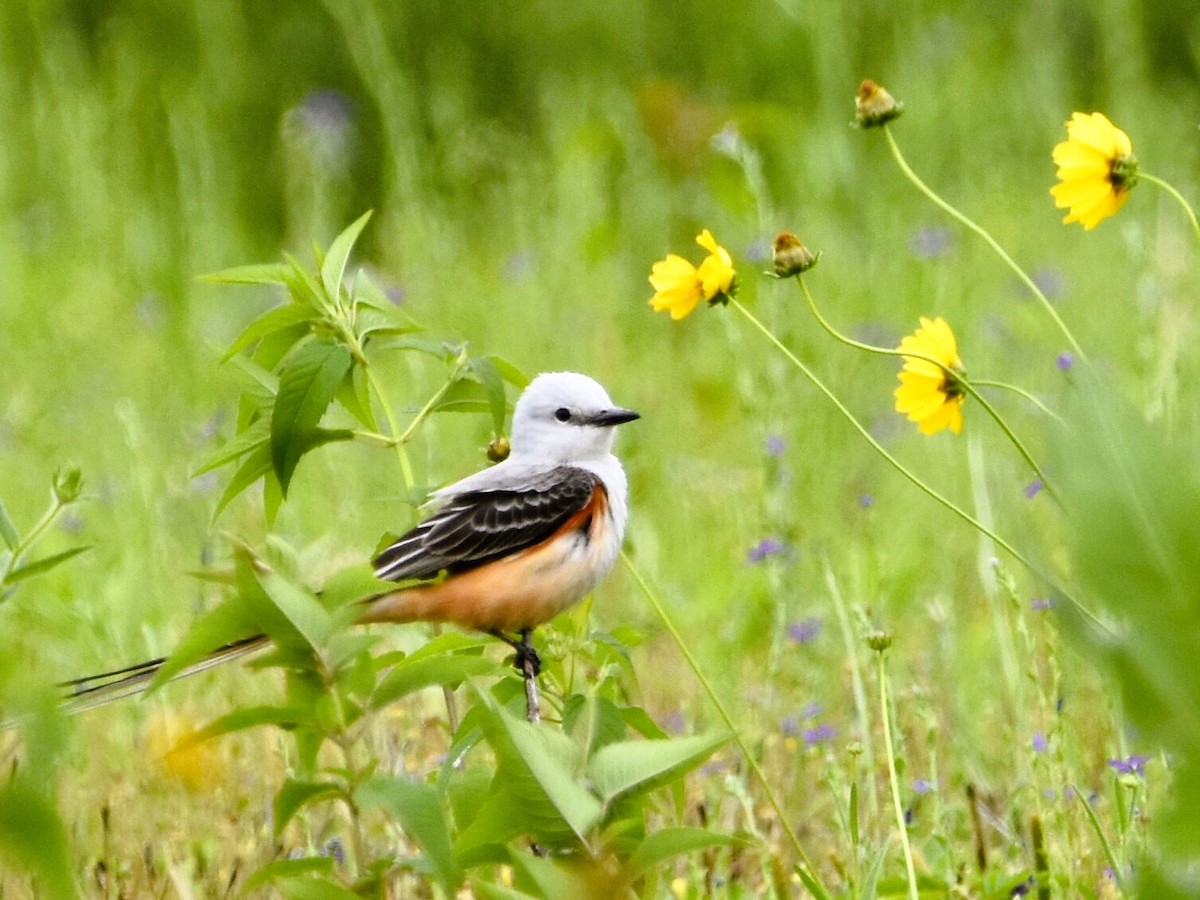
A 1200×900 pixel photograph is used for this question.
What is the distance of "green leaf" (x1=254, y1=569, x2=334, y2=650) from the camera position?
1488 mm

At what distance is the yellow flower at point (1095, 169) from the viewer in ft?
7.60

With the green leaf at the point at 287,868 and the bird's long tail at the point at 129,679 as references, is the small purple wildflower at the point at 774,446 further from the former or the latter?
the green leaf at the point at 287,868

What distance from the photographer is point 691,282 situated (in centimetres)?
259

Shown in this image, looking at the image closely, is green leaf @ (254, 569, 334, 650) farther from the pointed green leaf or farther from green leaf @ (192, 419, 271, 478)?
green leaf @ (192, 419, 271, 478)

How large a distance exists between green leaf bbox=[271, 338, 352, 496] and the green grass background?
0.49ft

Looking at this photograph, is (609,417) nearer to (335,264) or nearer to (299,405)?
(335,264)

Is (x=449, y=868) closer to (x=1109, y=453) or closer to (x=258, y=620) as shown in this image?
(x=258, y=620)

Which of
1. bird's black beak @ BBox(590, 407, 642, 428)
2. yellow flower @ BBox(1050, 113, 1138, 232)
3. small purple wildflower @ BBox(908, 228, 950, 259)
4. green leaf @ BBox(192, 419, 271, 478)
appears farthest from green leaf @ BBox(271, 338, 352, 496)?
small purple wildflower @ BBox(908, 228, 950, 259)

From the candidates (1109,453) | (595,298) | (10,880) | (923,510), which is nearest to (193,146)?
(595,298)

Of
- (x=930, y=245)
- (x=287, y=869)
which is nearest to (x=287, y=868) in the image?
(x=287, y=869)

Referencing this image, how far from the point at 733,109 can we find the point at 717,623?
405cm

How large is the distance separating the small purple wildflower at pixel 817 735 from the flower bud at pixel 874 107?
1173 millimetres

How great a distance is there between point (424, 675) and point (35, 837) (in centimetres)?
75

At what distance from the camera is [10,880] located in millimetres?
2881
